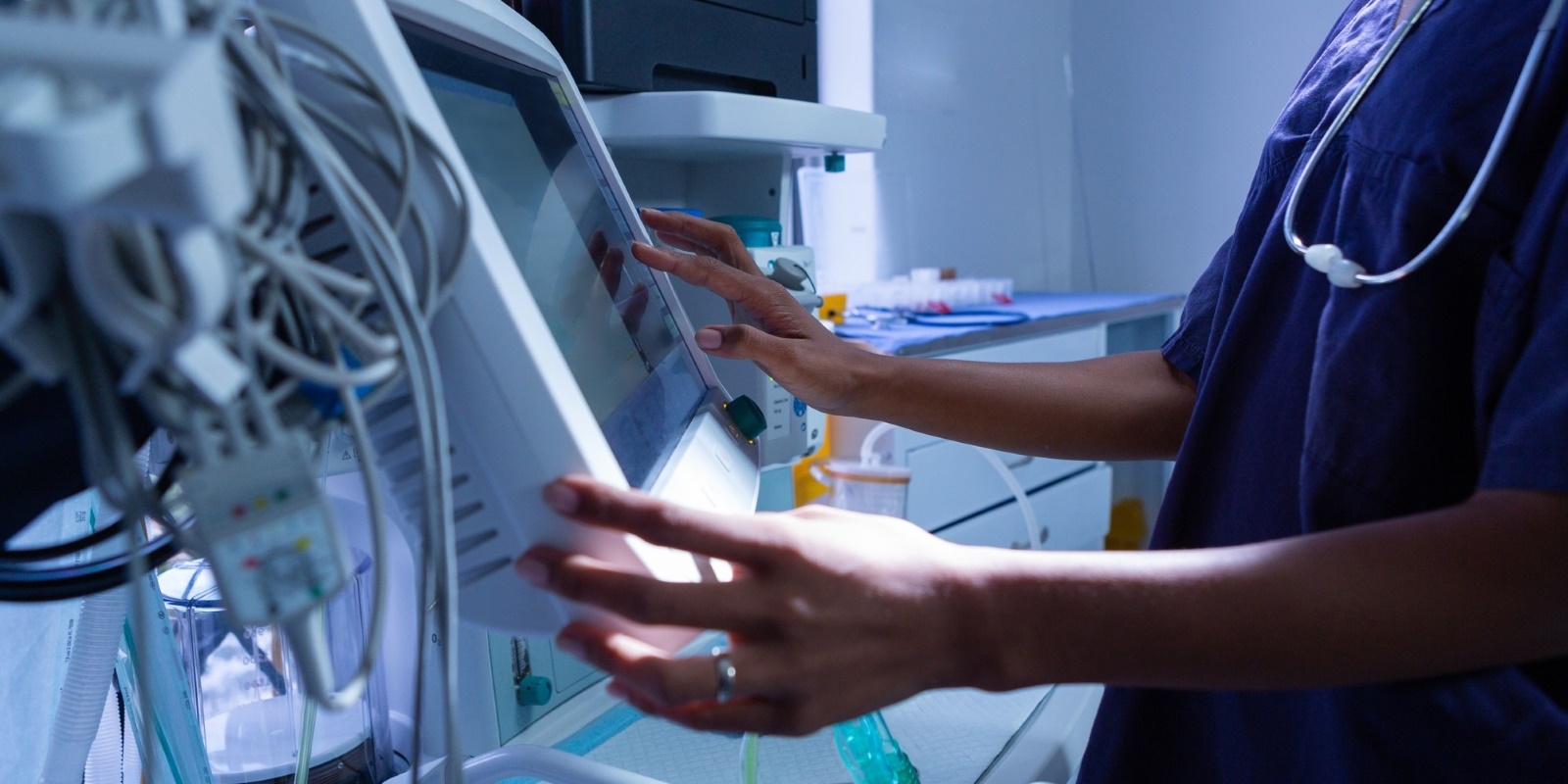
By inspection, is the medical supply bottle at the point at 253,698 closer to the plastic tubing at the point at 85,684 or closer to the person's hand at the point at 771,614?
the plastic tubing at the point at 85,684

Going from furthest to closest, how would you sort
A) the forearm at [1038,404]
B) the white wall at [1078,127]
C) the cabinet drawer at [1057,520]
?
the white wall at [1078,127]
the cabinet drawer at [1057,520]
the forearm at [1038,404]

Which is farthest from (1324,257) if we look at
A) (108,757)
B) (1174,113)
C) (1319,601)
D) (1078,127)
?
(1078,127)

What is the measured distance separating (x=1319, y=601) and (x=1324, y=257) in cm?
24

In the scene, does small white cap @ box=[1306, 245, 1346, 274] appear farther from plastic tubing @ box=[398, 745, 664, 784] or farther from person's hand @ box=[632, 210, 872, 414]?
plastic tubing @ box=[398, 745, 664, 784]

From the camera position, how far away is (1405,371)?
537mm

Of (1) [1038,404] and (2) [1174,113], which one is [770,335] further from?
(2) [1174,113]

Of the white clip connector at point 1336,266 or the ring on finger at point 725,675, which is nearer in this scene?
the ring on finger at point 725,675

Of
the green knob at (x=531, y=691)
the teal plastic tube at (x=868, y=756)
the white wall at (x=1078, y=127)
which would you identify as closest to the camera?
the teal plastic tube at (x=868, y=756)

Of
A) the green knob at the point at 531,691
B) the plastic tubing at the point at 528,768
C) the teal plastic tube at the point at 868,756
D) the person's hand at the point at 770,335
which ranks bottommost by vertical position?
the green knob at the point at 531,691

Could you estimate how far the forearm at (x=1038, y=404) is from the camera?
85cm

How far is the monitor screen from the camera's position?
1.87ft

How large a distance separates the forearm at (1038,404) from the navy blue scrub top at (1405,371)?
156 millimetres

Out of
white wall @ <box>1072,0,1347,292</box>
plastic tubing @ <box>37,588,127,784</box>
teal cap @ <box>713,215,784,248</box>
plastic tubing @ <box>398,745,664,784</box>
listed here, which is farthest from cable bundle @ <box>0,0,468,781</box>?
white wall @ <box>1072,0,1347,292</box>

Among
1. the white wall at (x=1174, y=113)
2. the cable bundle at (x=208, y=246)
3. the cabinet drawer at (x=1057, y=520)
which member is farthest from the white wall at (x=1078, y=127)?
the cable bundle at (x=208, y=246)
